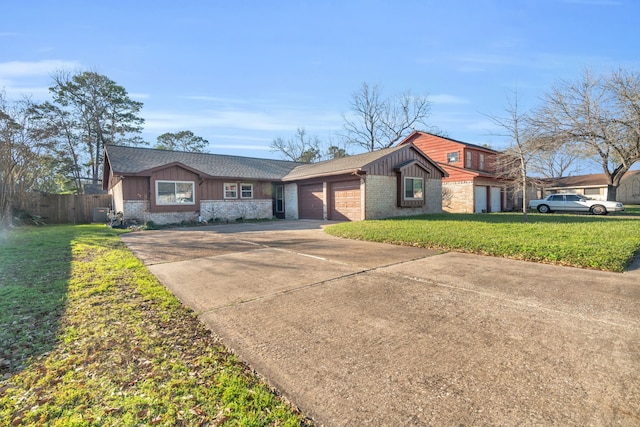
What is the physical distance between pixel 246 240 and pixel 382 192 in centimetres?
820

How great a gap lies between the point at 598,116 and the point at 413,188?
38.9 feet

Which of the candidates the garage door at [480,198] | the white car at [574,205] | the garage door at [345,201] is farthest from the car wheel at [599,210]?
the garage door at [345,201]

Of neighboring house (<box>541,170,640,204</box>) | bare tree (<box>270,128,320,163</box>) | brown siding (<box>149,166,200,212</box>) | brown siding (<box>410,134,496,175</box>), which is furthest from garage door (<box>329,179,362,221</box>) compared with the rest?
bare tree (<box>270,128,320,163</box>)

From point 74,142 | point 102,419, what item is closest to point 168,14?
point 102,419

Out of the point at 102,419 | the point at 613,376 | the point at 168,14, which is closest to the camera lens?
the point at 102,419

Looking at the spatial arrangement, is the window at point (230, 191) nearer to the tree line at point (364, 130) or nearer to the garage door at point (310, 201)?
the garage door at point (310, 201)

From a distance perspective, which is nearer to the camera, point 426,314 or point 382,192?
point 426,314

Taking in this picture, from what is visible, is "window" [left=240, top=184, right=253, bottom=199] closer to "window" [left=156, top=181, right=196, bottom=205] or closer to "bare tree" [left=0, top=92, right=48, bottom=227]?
"window" [left=156, top=181, right=196, bottom=205]

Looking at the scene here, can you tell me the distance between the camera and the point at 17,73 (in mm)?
13812

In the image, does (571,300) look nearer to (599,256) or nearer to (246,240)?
(599,256)

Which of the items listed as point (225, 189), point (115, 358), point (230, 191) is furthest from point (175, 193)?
point (115, 358)

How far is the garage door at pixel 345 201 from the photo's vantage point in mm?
15062

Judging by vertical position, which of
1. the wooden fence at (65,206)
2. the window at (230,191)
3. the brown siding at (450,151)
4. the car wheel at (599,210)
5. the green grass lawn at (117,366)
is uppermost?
the brown siding at (450,151)

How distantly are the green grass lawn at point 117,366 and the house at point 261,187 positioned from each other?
11352 mm
